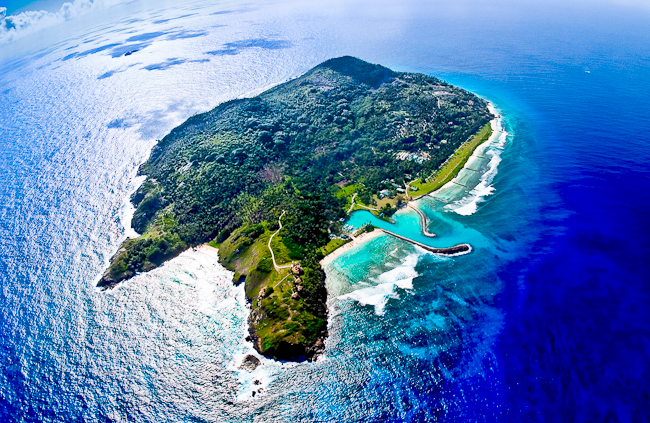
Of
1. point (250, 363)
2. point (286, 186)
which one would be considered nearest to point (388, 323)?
point (250, 363)

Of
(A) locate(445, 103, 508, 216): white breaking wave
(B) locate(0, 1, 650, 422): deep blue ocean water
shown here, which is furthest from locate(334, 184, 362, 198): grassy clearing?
(A) locate(445, 103, 508, 216): white breaking wave

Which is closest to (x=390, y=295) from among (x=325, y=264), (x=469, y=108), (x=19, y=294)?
(x=325, y=264)

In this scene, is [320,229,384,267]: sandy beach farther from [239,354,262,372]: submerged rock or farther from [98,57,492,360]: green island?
[239,354,262,372]: submerged rock

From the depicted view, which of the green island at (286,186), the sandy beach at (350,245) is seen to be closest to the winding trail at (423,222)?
the green island at (286,186)

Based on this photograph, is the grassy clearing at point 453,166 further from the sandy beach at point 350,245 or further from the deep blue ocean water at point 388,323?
the sandy beach at point 350,245

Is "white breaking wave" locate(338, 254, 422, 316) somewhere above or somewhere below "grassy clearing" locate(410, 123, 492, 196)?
below

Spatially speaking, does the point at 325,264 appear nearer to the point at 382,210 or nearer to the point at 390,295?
the point at 390,295

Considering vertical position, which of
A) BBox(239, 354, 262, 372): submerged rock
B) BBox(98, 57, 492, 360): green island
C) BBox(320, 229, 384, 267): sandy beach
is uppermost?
BBox(98, 57, 492, 360): green island
